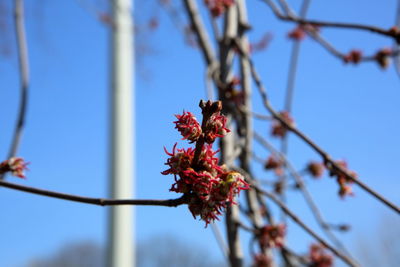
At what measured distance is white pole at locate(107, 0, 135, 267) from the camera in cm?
422

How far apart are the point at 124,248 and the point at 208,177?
145 inches

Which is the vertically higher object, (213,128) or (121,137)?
(121,137)

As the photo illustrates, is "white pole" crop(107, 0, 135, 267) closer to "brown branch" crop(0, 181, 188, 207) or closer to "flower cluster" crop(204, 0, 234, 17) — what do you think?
"flower cluster" crop(204, 0, 234, 17)

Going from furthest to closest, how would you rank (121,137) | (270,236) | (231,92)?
(121,137) < (231,92) < (270,236)

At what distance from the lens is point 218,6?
7.87 feet

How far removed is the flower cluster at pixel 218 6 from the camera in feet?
7.73

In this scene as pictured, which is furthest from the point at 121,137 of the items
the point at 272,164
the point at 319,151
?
the point at 319,151

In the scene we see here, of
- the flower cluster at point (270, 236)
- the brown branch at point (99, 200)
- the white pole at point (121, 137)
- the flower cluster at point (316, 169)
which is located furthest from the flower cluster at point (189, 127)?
the white pole at point (121, 137)

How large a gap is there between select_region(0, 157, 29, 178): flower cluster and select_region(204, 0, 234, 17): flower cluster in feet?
5.28

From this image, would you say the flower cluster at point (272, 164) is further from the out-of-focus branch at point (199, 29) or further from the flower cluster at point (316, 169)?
the out-of-focus branch at point (199, 29)

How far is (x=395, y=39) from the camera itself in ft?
5.19

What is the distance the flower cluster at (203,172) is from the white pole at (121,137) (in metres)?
3.53

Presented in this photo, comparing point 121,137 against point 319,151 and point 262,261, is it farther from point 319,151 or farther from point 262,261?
point 319,151

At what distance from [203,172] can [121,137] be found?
3993 mm
